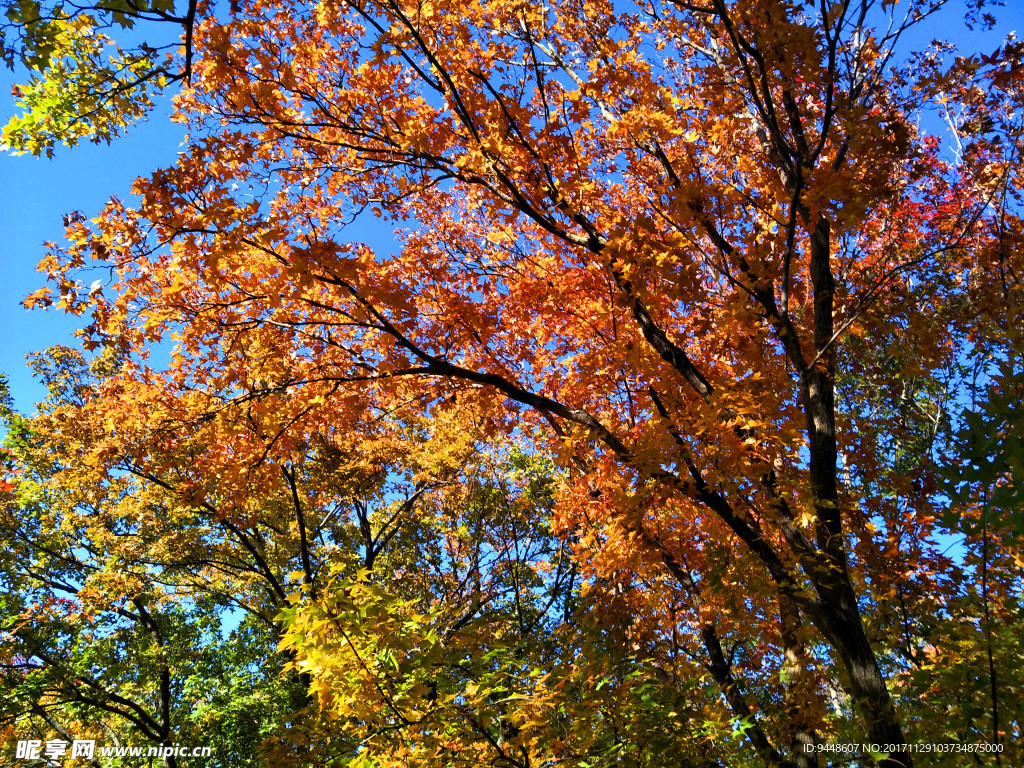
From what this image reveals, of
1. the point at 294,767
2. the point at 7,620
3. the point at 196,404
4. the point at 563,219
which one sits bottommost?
the point at 294,767

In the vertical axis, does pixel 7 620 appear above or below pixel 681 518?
above

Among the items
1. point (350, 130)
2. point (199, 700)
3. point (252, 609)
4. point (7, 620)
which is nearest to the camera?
point (350, 130)

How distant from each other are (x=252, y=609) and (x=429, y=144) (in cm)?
858

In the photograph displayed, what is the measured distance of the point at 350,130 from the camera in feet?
14.2

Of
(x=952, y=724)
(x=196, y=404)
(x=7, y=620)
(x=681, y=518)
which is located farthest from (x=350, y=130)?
(x=7, y=620)

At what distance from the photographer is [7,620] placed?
7.36 metres

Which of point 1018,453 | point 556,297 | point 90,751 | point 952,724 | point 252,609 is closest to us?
point 1018,453

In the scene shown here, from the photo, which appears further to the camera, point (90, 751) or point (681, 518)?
point (90, 751)

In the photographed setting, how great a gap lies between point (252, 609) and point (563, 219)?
28.1 feet

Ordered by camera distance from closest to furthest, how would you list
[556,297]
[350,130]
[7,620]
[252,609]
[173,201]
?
[173,201] → [350,130] → [556,297] → [7,620] → [252,609]

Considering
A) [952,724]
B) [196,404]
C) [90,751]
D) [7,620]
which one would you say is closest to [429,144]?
[196,404]

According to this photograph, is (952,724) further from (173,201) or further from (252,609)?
(252,609)

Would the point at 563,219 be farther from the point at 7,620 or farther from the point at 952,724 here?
the point at 7,620

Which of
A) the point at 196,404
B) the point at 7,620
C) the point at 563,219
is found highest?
the point at 563,219
